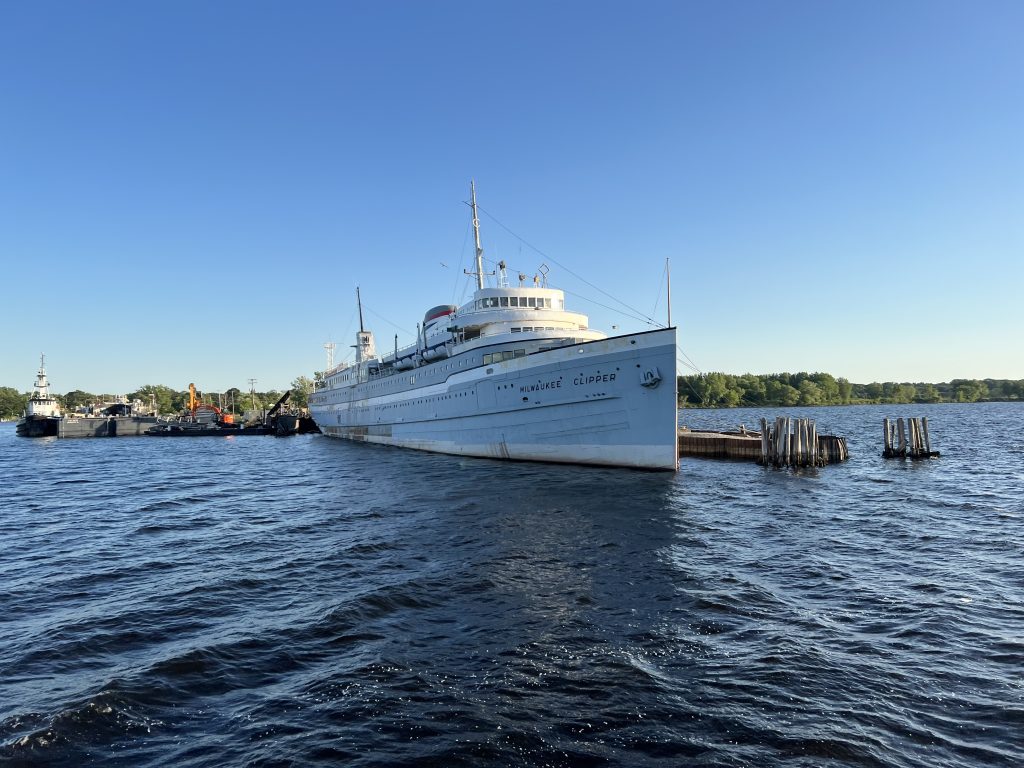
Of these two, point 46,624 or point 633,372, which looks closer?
point 46,624

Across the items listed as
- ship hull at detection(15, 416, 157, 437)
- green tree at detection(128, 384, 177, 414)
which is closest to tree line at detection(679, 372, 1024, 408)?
ship hull at detection(15, 416, 157, 437)

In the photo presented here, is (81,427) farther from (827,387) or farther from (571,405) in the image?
(827,387)

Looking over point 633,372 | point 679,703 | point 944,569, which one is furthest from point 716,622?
point 633,372

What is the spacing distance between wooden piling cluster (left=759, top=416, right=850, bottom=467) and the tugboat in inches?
3553

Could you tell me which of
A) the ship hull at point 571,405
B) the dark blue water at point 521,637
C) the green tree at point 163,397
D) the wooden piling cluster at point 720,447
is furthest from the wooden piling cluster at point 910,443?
the green tree at point 163,397

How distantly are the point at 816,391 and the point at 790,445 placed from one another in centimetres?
14224

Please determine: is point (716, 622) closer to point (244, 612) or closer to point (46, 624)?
point (244, 612)

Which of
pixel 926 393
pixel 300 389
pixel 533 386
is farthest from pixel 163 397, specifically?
pixel 926 393

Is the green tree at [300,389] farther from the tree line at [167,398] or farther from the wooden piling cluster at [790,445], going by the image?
the wooden piling cluster at [790,445]

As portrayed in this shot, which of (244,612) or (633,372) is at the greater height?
(633,372)

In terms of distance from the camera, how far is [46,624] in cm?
848

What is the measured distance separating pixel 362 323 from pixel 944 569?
183 feet

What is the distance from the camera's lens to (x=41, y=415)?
7769 cm

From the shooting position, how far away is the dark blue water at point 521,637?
204 inches
